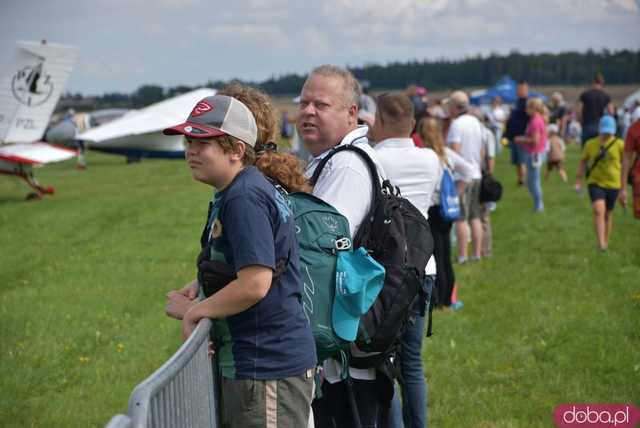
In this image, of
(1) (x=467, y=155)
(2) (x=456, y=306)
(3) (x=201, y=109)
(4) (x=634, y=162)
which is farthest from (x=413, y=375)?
(1) (x=467, y=155)

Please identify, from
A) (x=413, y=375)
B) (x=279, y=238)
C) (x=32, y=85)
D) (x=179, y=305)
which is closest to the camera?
(x=279, y=238)

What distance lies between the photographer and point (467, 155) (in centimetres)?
1010

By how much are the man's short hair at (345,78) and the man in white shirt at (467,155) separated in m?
6.31

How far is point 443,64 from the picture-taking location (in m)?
145

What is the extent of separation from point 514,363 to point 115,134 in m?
32.0

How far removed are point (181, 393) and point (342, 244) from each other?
1.00 metres

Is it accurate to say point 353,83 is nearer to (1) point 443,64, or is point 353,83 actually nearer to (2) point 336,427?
(2) point 336,427

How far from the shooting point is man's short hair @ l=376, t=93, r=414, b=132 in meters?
5.04

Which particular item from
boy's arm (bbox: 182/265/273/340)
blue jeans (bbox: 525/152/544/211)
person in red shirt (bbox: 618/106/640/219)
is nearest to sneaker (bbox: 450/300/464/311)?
person in red shirt (bbox: 618/106/640/219)

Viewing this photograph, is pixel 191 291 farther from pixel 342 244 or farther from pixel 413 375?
pixel 413 375

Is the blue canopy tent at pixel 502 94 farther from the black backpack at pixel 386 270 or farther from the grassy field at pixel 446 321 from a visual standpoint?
the black backpack at pixel 386 270

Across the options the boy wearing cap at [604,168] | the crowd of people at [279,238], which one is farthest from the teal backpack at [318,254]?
the boy wearing cap at [604,168]

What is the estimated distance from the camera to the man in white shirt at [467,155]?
10.1m

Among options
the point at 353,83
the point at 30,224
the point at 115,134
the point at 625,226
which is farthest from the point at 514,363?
the point at 115,134
